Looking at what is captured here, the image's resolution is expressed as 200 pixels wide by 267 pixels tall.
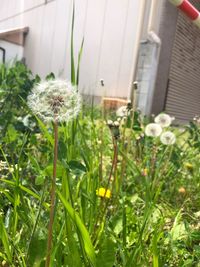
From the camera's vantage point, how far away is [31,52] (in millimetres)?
2018

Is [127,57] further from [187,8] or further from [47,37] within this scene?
[187,8]

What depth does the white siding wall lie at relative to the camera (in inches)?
46.3

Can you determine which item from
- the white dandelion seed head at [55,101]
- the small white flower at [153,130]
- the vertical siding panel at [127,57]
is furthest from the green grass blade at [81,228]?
the vertical siding panel at [127,57]

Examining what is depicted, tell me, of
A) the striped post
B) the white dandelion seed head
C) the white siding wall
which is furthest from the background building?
the white dandelion seed head

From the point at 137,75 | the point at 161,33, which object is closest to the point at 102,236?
the point at 137,75

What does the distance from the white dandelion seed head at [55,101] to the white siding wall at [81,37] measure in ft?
1.61

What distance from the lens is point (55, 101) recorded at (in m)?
0.43

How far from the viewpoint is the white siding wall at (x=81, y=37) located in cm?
117

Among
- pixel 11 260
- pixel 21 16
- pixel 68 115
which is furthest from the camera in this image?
pixel 21 16

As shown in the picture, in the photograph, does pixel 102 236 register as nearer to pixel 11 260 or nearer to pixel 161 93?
pixel 11 260

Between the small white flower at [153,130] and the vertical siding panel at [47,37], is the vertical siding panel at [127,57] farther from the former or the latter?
the small white flower at [153,130]

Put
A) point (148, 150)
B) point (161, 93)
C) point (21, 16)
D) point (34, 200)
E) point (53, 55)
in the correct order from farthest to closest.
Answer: point (161, 93) → point (53, 55) → point (148, 150) → point (21, 16) → point (34, 200)

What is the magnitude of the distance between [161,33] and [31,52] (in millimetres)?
3341

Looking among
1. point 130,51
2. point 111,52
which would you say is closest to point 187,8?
point 111,52
